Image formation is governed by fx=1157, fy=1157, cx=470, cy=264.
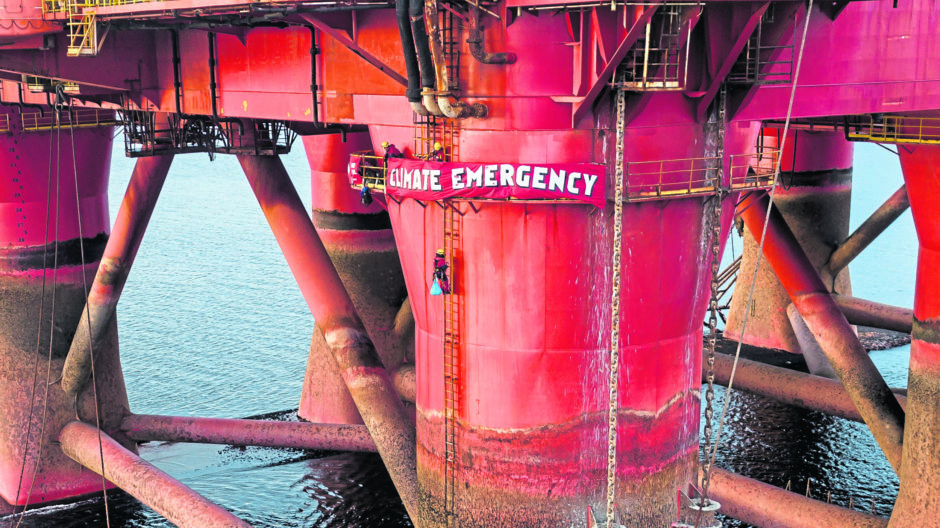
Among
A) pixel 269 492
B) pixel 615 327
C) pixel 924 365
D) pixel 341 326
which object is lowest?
pixel 269 492

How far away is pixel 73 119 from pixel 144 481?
9185 millimetres

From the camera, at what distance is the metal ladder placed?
56.6 feet

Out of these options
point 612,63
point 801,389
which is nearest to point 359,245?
point 801,389

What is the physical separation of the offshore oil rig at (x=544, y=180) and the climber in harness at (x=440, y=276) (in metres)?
0.08

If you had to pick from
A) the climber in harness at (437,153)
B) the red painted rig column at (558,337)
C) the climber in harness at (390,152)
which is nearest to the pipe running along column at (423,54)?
the climber in harness at (437,153)

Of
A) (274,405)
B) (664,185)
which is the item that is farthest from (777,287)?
(664,185)

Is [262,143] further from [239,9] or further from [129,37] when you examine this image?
[239,9]

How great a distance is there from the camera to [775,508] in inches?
910

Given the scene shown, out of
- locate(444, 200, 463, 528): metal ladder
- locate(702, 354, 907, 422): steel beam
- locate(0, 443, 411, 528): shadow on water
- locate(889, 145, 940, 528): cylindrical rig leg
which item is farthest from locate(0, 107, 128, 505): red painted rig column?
locate(889, 145, 940, 528): cylindrical rig leg

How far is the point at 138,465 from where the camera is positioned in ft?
81.5

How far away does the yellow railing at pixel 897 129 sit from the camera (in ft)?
68.8

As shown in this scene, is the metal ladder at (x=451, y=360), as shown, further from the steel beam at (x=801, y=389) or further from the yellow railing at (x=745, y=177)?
the steel beam at (x=801, y=389)

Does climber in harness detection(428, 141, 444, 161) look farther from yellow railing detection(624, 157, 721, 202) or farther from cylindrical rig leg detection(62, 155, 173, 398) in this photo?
cylindrical rig leg detection(62, 155, 173, 398)

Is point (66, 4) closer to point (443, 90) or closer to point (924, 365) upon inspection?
point (443, 90)
